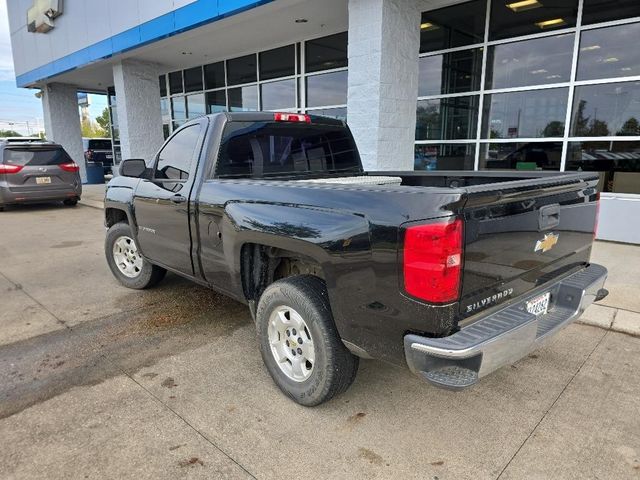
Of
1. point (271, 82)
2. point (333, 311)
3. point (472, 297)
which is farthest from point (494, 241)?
point (271, 82)

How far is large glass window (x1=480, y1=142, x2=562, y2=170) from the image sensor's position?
7.81 metres

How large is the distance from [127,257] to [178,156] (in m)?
1.81

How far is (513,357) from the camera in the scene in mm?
2375

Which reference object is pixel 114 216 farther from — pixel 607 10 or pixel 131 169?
pixel 607 10

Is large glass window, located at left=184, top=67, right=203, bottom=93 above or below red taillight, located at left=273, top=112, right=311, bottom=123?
above

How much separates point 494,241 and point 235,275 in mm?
1939

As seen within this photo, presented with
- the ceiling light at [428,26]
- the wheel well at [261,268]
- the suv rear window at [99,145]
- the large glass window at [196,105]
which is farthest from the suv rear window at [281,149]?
the suv rear window at [99,145]

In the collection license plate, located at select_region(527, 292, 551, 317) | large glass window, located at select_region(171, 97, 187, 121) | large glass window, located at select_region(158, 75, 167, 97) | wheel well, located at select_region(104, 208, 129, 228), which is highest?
large glass window, located at select_region(158, 75, 167, 97)

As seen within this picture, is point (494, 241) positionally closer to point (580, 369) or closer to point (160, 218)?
point (580, 369)

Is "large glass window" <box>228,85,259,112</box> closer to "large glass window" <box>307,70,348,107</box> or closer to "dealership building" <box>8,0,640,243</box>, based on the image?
"dealership building" <box>8,0,640,243</box>

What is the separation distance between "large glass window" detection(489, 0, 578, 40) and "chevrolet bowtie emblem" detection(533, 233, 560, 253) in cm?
630

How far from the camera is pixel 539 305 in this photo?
2.74 m

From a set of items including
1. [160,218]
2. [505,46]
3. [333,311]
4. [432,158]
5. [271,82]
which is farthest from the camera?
[271,82]

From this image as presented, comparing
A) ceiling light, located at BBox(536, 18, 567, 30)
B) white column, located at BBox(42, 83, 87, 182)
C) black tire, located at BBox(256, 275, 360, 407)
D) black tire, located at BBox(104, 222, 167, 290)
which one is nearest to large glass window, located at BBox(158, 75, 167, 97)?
white column, located at BBox(42, 83, 87, 182)
